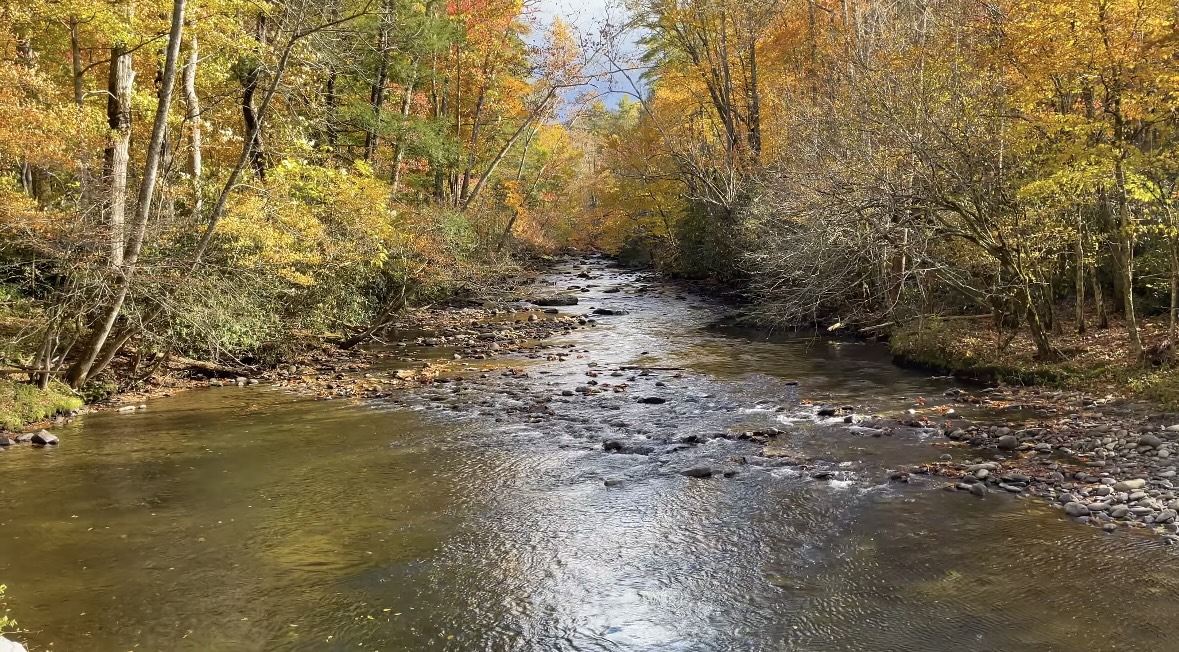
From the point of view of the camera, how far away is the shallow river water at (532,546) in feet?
17.7

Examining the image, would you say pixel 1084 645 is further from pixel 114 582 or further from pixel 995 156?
pixel 995 156

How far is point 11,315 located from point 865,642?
14.1 metres

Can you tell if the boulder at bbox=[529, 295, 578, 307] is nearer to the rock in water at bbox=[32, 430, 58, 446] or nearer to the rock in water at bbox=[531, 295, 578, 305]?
the rock in water at bbox=[531, 295, 578, 305]

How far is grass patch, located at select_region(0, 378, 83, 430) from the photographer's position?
1070 centimetres

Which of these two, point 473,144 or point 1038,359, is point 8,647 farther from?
point 473,144

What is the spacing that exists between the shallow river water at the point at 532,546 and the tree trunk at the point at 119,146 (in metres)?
2.95

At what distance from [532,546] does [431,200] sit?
67.3ft

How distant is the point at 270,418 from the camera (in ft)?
39.1

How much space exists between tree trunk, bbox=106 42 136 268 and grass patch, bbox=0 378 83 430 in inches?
107

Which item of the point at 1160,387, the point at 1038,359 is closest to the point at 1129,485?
the point at 1160,387

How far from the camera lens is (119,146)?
1208cm

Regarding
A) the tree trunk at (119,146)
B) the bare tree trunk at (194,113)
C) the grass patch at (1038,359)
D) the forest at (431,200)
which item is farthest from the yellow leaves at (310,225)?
the grass patch at (1038,359)

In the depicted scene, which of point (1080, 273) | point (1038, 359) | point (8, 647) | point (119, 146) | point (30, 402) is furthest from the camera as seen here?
point (1080, 273)

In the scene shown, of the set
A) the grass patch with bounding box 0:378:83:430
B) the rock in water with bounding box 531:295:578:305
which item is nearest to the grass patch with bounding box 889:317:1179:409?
the rock in water with bounding box 531:295:578:305
